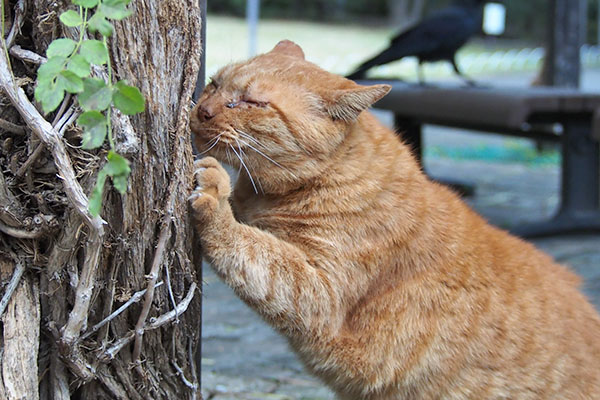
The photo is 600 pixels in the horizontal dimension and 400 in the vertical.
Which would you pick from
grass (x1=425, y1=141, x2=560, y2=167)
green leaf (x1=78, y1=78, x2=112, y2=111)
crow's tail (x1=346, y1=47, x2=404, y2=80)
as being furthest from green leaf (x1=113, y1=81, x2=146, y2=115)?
grass (x1=425, y1=141, x2=560, y2=167)

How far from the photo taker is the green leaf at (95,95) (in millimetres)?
1204

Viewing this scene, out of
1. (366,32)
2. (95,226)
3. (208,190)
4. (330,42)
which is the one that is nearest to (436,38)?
(208,190)

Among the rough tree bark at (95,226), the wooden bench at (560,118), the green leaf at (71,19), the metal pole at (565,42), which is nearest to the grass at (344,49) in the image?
the metal pole at (565,42)

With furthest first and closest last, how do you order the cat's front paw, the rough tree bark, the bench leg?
the bench leg < the cat's front paw < the rough tree bark

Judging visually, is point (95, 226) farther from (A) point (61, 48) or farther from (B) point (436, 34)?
(B) point (436, 34)

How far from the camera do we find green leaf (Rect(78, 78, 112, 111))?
1204 mm

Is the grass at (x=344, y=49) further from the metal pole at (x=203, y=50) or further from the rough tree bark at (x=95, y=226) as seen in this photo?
the rough tree bark at (x=95, y=226)

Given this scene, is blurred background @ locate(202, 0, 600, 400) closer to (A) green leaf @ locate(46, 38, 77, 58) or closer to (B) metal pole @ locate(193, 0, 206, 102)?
(B) metal pole @ locate(193, 0, 206, 102)

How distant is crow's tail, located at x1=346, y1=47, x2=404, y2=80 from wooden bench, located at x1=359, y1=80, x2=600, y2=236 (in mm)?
283

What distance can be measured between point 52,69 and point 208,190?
28.3 inches

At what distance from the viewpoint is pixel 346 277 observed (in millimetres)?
2051

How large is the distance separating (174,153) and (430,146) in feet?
29.8

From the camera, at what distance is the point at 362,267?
2076mm

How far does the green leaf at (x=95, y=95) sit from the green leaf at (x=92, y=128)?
0.02 meters
